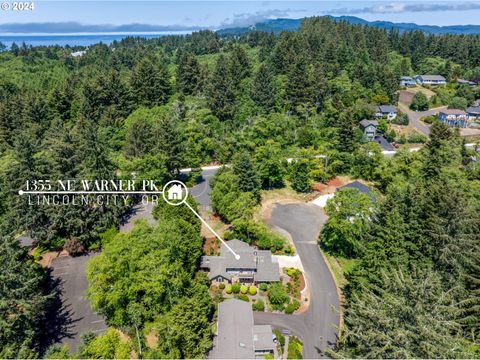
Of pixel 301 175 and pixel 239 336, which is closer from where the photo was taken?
pixel 239 336

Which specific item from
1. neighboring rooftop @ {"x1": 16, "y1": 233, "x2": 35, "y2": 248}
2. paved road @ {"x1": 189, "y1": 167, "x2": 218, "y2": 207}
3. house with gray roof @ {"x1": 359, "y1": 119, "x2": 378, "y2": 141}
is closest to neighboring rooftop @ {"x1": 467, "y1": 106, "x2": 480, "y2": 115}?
house with gray roof @ {"x1": 359, "y1": 119, "x2": 378, "y2": 141}

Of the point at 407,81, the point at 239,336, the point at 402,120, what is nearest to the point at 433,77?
the point at 407,81

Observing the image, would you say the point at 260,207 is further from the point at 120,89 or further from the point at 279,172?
the point at 120,89

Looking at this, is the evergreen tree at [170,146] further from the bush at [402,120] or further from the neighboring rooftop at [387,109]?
the bush at [402,120]

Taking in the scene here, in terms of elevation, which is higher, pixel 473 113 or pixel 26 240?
pixel 473 113

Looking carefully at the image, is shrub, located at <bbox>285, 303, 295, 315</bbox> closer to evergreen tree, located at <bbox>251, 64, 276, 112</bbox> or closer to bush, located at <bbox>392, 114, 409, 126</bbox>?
evergreen tree, located at <bbox>251, 64, 276, 112</bbox>

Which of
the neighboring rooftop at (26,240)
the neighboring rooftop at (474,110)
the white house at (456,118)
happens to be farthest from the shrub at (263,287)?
the neighboring rooftop at (474,110)

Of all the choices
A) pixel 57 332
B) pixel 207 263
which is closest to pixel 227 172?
pixel 207 263

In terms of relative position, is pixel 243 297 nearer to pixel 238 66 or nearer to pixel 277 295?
pixel 277 295
